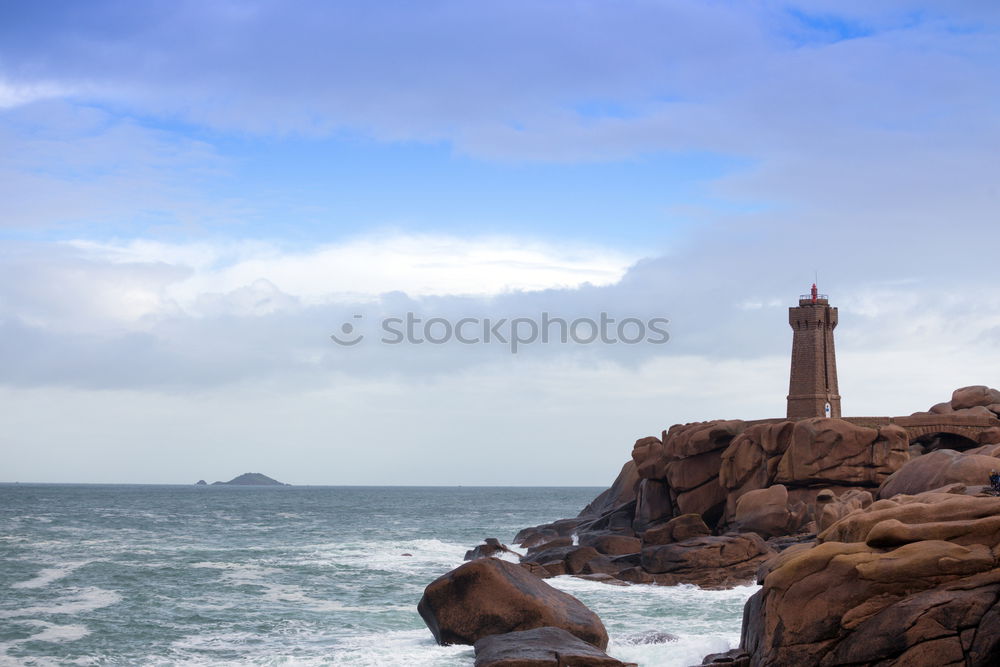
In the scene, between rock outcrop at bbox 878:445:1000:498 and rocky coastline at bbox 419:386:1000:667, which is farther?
rock outcrop at bbox 878:445:1000:498

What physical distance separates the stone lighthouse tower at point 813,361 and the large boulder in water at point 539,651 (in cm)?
4389

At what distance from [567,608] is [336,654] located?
19.5ft

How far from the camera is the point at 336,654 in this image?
25.2 m

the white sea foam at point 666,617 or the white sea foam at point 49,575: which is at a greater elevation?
the white sea foam at point 666,617

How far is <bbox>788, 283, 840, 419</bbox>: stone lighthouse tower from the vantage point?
6275cm

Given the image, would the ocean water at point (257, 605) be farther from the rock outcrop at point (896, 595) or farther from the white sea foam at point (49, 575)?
the rock outcrop at point (896, 595)

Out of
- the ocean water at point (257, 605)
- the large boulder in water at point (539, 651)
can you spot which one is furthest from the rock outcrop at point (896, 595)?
the ocean water at point (257, 605)

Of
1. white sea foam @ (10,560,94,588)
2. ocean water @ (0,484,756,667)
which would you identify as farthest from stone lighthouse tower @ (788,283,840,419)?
white sea foam @ (10,560,94,588)

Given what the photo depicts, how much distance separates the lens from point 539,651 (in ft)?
67.4

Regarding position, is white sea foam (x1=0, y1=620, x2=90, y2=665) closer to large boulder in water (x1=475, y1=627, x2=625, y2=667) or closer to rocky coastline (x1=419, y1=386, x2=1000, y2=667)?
rocky coastline (x1=419, y1=386, x2=1000, y2=667)

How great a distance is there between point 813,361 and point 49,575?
44675 millimetres

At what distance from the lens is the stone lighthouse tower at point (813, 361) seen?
62.8 metres

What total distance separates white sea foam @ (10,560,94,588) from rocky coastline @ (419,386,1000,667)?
18.2m

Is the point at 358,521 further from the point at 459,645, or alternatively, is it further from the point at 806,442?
the point at 459,645
